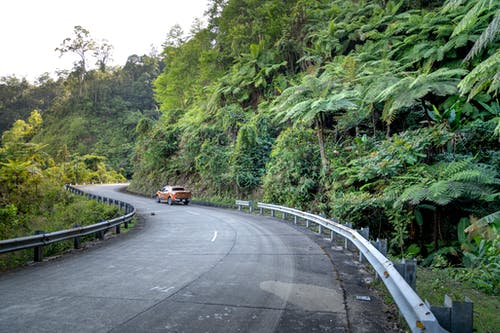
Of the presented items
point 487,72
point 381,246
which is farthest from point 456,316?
point 487,72

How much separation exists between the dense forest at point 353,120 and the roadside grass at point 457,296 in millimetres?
669

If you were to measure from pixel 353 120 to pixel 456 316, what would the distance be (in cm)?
1365

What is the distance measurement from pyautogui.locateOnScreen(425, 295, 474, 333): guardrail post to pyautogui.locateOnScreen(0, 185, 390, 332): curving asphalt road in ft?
4.07

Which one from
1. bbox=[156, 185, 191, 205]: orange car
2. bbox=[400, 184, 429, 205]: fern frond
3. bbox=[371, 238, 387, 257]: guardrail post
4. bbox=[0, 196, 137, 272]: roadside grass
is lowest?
bbox=[0, 196, 137, 272]: roadside grass

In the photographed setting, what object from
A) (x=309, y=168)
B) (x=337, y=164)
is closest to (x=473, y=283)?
(x=337, y=164)

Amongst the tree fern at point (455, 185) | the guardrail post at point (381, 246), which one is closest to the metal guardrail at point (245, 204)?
the tree fern at point (455, 185)

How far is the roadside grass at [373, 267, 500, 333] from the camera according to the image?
3979 mm

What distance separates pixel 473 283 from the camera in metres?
6.09

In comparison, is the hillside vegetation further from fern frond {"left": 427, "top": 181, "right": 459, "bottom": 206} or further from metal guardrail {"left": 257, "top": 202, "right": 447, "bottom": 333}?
metal guardrail {"left": 257, "top": 202, "right": 447, "bottom": 333}

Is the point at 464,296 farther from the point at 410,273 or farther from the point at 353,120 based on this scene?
the point at 353,120

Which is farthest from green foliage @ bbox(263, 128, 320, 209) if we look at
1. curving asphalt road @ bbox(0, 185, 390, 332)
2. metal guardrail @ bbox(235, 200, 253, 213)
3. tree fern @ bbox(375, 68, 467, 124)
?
curving asphalt road @ bbox(0, 185, 390, 332)

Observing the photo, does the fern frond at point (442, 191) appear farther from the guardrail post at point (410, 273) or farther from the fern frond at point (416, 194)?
the guardrail post at point (410, 273)

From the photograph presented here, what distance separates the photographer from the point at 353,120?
52.2ft

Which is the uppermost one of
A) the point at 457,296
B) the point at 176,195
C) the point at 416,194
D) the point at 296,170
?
the point at 296,170
